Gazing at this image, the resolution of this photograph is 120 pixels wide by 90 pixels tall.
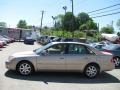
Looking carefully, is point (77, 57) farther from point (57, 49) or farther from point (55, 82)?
point (55, 82)

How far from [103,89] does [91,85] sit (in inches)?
29.2

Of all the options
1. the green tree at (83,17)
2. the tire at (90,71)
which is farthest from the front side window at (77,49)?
the green tree at (83,17)

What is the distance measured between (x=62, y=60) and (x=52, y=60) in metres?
0.42

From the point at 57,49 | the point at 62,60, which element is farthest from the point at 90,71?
the point at 57,49

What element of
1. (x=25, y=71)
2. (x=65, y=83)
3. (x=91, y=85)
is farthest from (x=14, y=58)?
(x=91, y=85)

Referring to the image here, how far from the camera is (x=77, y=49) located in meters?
11.6

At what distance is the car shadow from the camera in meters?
10.8

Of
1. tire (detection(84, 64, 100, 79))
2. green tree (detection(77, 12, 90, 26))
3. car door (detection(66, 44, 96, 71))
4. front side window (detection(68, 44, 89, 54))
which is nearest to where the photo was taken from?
car door (detection(66, 44, 96, 71))

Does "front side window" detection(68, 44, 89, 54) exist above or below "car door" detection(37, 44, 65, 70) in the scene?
above

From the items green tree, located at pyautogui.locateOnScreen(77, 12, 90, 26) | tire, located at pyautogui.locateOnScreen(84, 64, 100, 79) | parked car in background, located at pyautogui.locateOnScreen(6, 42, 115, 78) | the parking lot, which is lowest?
the parking lot

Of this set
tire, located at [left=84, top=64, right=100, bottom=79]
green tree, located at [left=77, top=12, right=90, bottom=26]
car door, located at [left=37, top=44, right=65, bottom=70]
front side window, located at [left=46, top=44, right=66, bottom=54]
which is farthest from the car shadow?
green tree, located at [left=77, top=12, right=90, bottom=26]

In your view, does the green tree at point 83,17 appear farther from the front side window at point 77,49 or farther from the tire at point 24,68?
the tire at point 24,68

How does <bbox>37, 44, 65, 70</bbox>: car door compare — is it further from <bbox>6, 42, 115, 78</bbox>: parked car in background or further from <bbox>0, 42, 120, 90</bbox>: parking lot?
<bbox>0, 42, 120, 90</bbox>: parking lot

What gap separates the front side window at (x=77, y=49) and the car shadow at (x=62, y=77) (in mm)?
1070
